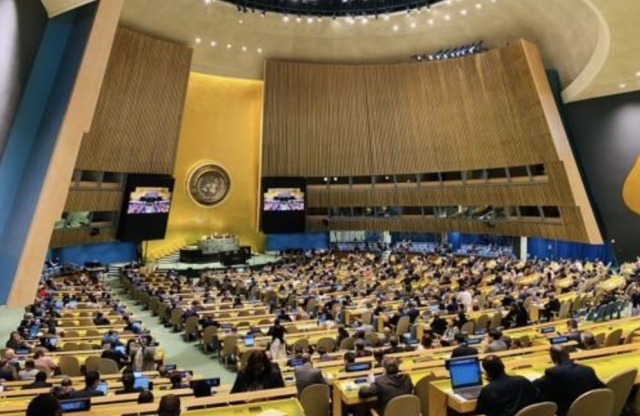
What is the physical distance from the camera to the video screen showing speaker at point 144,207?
2364 cm

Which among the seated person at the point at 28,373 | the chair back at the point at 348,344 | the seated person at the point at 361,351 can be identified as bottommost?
the seated person at the point at 28,373

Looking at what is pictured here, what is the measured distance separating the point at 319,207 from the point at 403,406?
25.7m

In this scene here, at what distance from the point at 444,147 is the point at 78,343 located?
2125 centimetres

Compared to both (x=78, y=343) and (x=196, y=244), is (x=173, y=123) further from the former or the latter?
(x=78, y=343)

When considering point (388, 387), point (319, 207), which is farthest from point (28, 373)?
point (319, 207)

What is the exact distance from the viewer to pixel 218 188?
3080 centimetres

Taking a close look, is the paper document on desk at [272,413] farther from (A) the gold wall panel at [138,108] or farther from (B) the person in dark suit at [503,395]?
(A) the gold wall panel at [138,108]

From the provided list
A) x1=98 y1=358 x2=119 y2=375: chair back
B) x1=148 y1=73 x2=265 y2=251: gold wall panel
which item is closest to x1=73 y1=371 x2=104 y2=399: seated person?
x1=98 y1=358 x2=119 y2=375: chair back

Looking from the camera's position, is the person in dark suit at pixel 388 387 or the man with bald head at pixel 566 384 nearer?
the man with bald head at pixel 566 384

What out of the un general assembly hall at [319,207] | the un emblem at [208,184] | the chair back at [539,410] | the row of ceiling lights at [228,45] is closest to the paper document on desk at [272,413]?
the un general assembly hall at [319,207]

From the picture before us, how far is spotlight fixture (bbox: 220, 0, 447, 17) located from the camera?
25.0 meters

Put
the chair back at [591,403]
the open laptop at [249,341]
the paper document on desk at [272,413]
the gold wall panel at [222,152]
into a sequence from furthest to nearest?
the gold wall panel at [222,152] < the open laptop at [249,341] < the paper document on desk at [272,413] < the chair back at [591,403]

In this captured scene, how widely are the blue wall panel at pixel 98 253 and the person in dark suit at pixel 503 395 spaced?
24853 mm

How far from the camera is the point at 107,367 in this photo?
26.6 feet
